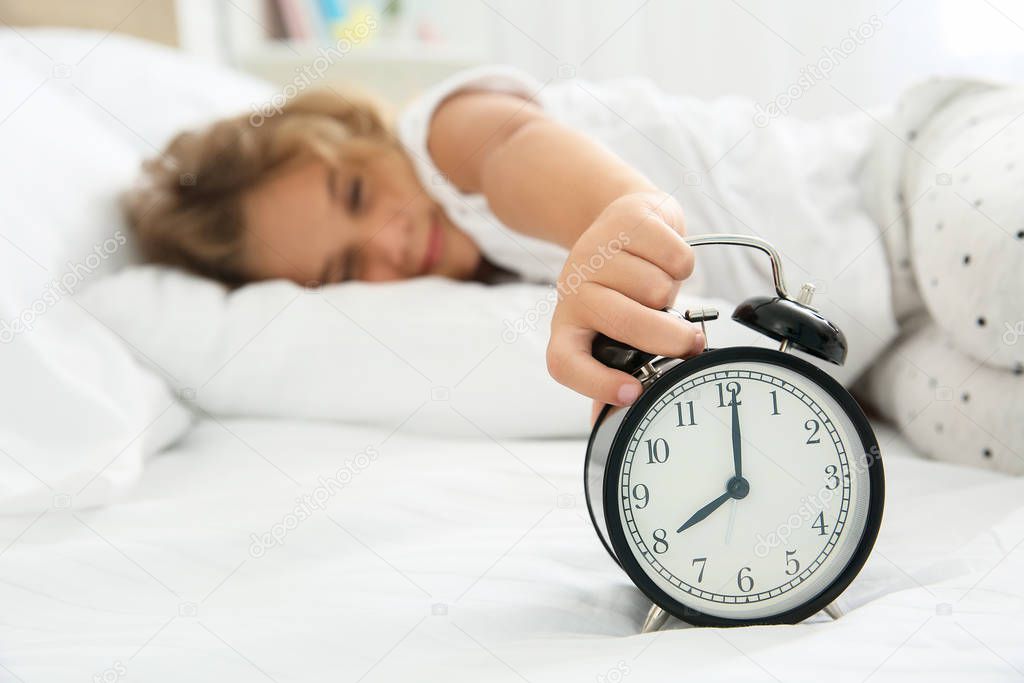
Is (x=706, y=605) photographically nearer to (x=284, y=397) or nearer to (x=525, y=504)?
(x=525, y=504)

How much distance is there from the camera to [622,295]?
586mm

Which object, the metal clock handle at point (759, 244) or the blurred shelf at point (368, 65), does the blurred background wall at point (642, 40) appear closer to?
the blurred shelf at point (368, 65)

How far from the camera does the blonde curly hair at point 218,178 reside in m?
1.29

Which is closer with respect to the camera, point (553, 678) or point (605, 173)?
point (553, 678)

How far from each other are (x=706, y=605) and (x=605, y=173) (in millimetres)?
426

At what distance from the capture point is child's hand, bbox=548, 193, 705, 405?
22.1 inches

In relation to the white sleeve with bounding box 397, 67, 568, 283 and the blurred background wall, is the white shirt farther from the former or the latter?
the blurred background wall

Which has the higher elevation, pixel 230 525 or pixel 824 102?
pixel 824 102

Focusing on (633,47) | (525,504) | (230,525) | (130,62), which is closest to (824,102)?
(633,47)

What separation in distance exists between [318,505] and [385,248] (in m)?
0.60

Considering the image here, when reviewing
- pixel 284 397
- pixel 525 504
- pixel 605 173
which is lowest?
pixel 284 397

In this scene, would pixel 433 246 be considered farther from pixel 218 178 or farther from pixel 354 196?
pixel 218 178

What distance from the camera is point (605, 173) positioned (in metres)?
0.81

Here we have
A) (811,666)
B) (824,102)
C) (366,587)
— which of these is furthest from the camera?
(824,102)
